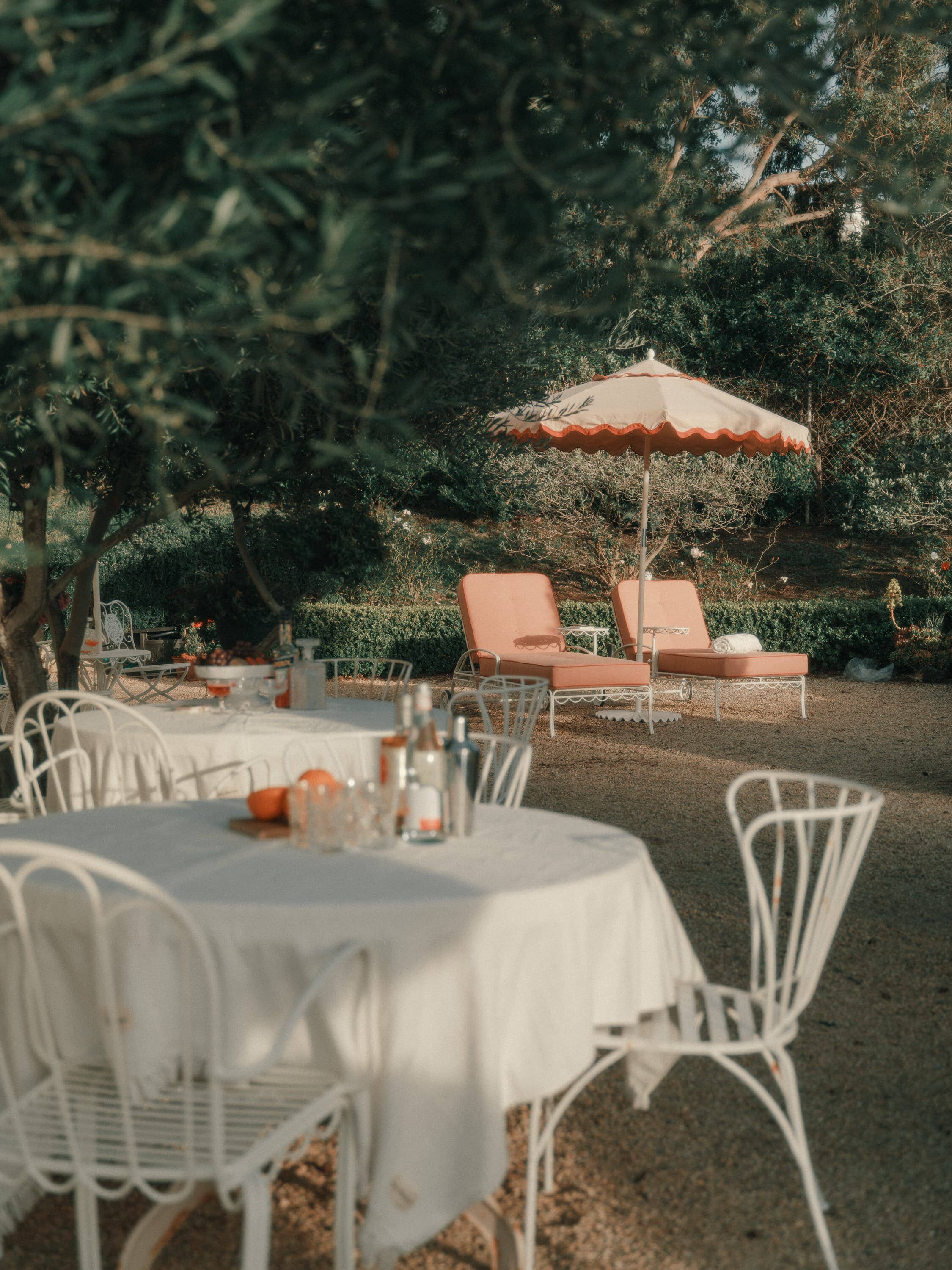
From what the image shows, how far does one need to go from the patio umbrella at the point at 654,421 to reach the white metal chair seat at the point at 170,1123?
6.32 m

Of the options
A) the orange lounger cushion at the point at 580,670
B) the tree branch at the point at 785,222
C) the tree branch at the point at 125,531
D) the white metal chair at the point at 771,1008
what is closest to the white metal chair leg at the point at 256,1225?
the white metal chair at the point at 771,1008

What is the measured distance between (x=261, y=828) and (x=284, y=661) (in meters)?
2.47

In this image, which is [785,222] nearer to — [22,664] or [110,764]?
[22,664]

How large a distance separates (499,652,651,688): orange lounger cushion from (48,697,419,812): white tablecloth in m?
4.54

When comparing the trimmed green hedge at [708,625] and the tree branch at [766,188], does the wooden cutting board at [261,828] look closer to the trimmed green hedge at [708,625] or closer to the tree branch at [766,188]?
the trimmed green hedge at [708,625]

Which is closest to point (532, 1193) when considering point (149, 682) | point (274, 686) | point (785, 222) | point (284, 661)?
point (274, 686)

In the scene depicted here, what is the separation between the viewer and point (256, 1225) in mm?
1791

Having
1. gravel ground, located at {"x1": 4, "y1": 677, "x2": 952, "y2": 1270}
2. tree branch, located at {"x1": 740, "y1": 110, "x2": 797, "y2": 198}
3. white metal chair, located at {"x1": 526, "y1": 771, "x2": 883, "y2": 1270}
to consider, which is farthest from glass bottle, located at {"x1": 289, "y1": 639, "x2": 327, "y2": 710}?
tree branch, located at {"x1": 740, "y1": 110, "x2": 797, "y2": 198}

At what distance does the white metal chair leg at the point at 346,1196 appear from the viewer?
202 cm

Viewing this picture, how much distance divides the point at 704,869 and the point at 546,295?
3.56m

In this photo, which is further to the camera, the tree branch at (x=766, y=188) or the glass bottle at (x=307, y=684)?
the tree branch at (x=766, y=188)

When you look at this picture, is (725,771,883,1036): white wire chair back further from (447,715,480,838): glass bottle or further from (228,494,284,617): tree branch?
(228,494,284,617): tree branch

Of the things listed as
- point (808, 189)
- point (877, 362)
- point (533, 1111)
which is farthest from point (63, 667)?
point (808, 189)

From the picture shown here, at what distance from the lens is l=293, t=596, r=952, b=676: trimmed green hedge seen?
44.9ft
